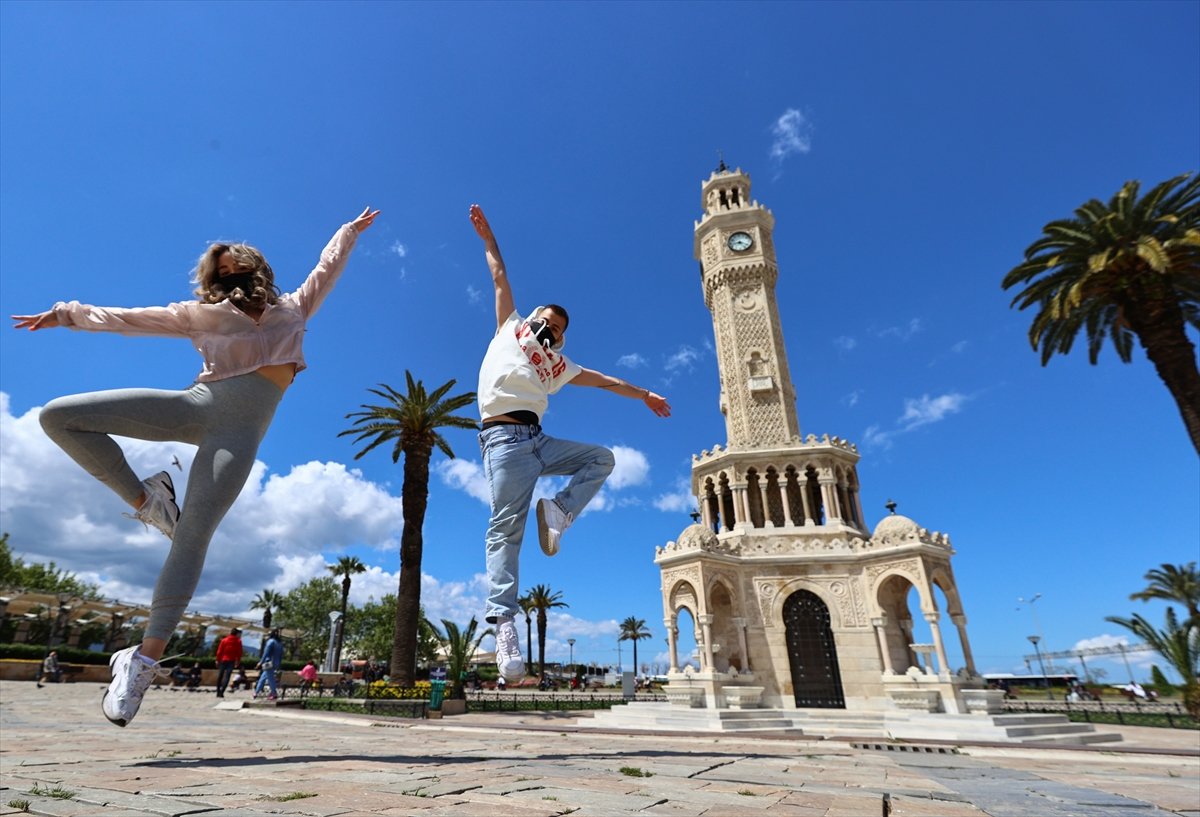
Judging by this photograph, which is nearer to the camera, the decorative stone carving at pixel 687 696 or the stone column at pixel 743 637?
the decorative stone carving at pixel 687 696

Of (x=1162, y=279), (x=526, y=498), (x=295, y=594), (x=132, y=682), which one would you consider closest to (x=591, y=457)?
(x=526, y=498)

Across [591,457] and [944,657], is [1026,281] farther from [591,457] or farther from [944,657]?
→ [591,457]

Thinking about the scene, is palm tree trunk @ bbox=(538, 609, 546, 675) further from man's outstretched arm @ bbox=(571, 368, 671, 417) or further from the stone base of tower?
man's outstretched arm @ bbox=(571, 368, 671, 417)

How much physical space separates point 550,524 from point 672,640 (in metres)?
21.6

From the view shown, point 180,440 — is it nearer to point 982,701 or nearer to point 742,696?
point 742,696

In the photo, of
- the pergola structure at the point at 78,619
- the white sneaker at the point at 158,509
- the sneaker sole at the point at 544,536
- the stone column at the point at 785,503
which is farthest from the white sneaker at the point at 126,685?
the pergola structure at the point at 78,619

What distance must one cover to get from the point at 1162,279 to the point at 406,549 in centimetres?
2493

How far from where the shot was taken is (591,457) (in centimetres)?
437

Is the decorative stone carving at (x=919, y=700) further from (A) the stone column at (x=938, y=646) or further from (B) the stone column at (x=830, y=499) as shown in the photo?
(B) the stone column at (x=830, y=499)

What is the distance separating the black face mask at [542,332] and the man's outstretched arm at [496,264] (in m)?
0.25

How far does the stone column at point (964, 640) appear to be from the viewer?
2156 centimetres

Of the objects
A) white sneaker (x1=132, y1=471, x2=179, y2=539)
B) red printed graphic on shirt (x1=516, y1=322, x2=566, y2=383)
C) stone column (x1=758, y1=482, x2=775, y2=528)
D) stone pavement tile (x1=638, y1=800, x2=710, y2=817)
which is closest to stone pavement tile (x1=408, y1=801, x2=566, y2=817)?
stone pavement tile (x1=638, y1=800, x2=710, y2=817)

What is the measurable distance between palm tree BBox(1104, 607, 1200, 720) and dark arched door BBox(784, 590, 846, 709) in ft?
38.0

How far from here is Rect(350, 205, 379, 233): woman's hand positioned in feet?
14.5
